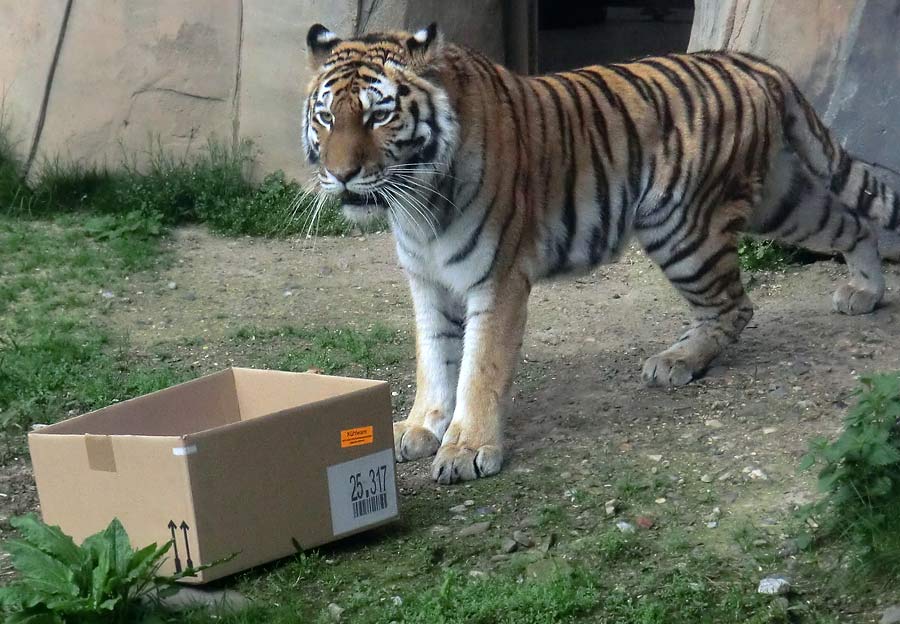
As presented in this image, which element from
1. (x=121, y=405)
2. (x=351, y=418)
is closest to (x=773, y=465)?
(x=351, y=418)

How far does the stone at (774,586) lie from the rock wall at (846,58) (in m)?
2.69

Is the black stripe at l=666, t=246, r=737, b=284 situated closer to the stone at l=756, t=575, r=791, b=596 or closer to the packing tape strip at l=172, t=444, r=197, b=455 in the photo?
the stone at l=756, t=575, r=791, b=596

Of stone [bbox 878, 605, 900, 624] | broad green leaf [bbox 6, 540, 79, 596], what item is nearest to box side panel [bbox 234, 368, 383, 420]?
broad green leaf [bbox 6, 540, 79, 596]

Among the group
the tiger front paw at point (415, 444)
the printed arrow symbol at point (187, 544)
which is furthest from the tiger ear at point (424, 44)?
the printed arrow symbol at point (187, 544)

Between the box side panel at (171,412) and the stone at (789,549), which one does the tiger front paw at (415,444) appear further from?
the stone at (789,549)

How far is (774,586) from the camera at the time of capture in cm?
262

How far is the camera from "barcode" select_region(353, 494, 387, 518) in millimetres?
2924

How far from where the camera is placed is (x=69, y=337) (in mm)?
4797

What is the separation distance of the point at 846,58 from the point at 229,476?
3.36 meters

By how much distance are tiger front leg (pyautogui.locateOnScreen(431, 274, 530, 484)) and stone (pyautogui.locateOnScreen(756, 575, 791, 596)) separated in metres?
0.99

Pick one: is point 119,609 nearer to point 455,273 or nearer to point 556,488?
point 556,488

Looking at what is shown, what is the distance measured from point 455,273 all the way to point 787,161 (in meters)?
1.45

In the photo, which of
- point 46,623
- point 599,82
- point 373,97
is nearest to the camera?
point 46,623

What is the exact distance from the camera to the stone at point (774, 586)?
8.54ft
